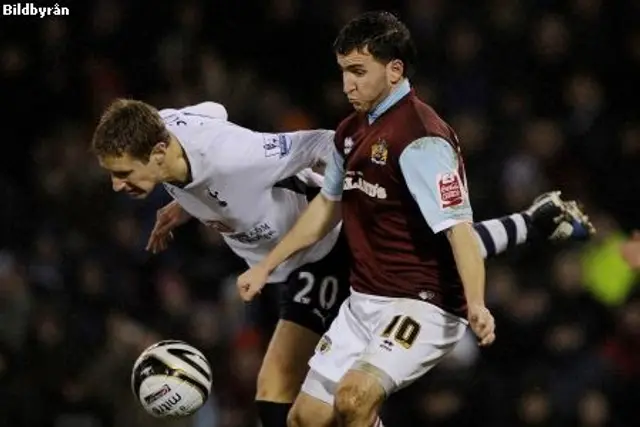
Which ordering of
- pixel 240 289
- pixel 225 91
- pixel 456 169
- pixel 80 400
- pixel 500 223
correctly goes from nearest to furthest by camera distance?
1. pixel 456 169
2. pixel 240 289
3. pixel 500 223
4. pixel 80 400
5. pixel 225 91

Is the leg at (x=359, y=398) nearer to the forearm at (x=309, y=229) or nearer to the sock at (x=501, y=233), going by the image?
the forearm at (x=309, y=229)

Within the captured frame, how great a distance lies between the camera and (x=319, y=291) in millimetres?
6152

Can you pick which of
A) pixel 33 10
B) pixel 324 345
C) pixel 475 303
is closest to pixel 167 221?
pixel 324 345

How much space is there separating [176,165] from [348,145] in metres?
0.68

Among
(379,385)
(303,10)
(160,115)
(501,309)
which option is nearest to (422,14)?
(303,10)

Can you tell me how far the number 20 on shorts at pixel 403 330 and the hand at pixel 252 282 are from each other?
20.5 inches

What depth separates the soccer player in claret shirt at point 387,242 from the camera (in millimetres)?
5270

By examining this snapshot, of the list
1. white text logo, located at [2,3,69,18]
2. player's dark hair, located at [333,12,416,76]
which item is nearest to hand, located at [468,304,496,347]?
player's dark hair, located at [333,12,416,76]

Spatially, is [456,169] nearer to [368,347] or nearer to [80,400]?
[368,347]

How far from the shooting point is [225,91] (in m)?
10.2

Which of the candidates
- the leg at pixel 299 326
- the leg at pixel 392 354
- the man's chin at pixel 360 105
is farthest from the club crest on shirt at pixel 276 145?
the leg at pixel 392 354

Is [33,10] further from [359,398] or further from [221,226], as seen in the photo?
[359,398]

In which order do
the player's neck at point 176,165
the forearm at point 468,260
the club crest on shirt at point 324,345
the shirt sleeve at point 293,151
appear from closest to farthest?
the forearm at point 468,260 → the club crest on shirt at point 324,345 → the player's neck at point 176,165 → the shirt sleeve at point 293,151

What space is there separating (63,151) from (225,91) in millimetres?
1220
